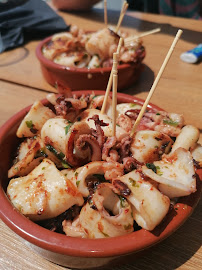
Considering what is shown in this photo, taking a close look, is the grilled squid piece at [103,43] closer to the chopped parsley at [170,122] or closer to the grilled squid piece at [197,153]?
the chopped parsley at [170,122]

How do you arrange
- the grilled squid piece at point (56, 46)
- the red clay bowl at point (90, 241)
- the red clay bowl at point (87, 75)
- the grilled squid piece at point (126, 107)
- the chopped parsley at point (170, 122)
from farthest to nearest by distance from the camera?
1. the grilled squid piece at point (56, 46)
2. the red clay bowl at point (87, 75)
3. the grilled squid piece at point (126, 107)
4. the chopped parsley at point (170, 122)
5. the red clay bowl at point (90, 241)

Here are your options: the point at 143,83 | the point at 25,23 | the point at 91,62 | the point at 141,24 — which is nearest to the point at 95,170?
the point at 91,62

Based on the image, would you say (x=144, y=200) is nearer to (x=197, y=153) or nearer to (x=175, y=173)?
(x=175, y=173)

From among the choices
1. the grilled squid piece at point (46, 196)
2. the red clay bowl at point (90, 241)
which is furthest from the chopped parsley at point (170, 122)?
the grilled squid piece at point (46, 196)

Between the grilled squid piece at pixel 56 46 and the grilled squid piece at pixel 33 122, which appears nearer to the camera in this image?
the grilled squid piece at pixel 33 122

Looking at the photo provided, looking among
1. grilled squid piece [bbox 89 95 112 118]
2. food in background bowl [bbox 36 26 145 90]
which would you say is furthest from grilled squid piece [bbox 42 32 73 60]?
grilled squid piece [bbox 89 95 112 118]

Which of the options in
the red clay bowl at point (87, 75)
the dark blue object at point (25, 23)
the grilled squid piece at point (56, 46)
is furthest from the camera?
the dark blue object at point (25, 23)

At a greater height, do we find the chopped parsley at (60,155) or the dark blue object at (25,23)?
the chopped parsley at (60,155)
